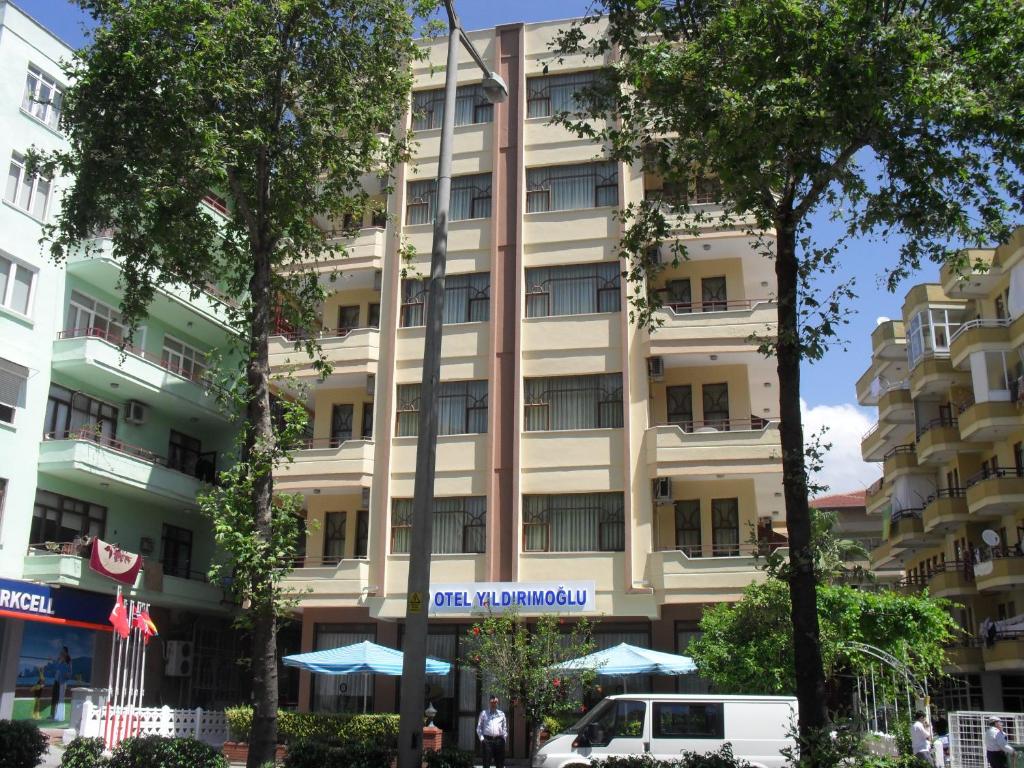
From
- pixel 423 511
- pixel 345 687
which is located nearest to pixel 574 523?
pixel 345 687

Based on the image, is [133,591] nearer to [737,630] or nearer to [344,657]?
[344,657]

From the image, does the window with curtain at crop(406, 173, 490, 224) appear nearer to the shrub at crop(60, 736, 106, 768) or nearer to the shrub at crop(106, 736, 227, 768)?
the shrub at crop(60, 736, 106, 768)

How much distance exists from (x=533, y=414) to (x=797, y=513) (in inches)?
680

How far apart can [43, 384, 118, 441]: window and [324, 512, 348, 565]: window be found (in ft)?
23.4

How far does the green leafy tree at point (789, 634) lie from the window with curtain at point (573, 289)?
932 centimetres

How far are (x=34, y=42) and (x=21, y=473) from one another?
1223 centimetres

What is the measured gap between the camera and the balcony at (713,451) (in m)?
26.8

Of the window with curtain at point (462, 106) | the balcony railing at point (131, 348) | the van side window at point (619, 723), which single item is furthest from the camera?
the window with curtain at point (462, 106)

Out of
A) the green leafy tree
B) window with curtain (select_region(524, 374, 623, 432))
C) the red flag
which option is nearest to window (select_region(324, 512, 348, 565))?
window with curtain (select_region(524, 374, 623, 432))

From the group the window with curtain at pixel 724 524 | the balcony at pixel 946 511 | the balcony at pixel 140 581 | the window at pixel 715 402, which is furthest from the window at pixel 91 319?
the balcony at pixel 946 511

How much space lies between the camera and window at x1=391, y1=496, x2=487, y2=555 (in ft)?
93.2

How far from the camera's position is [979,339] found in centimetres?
3600

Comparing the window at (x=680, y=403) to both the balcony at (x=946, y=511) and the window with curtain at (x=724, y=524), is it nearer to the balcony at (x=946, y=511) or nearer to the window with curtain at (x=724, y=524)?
the window with curtain at (x=724, y=524)

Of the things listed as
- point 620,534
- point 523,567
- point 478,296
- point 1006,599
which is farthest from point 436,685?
point 1006,599
